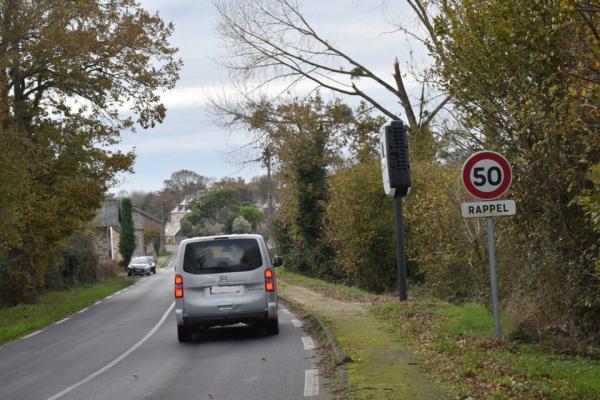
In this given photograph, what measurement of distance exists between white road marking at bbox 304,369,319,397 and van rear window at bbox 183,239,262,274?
407 cm

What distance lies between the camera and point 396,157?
17.1 meters

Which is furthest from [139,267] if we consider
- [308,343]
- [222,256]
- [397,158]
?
[308,343]

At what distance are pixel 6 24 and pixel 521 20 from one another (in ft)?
70.3

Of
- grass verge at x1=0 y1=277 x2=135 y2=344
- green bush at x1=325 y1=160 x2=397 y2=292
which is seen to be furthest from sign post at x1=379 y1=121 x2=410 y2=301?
green bush at x1=325 y1=160 x2=397 y2=292

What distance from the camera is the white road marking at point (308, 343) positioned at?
1259 centimetres

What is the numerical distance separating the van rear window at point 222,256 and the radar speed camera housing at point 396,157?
4.16 metres

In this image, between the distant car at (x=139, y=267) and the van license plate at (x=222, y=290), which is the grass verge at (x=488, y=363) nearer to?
the van license plate at (x=222, y=290)

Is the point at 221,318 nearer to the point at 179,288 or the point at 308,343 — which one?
the point at 179,288

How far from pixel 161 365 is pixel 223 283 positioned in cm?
242

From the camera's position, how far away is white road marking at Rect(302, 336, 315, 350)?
1259 cm

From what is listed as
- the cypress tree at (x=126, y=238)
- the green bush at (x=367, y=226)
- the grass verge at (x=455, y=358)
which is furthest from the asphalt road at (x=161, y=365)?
the cypress tree at (x=126, y=238)

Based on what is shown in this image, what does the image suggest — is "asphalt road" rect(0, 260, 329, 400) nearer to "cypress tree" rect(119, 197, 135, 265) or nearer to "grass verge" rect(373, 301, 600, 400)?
"grass verge" rect(373, 301, 600, 400)

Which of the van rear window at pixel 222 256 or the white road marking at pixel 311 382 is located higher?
the van rear window at pixel 222 256

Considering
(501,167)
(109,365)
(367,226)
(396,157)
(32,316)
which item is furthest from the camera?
(367,226)
